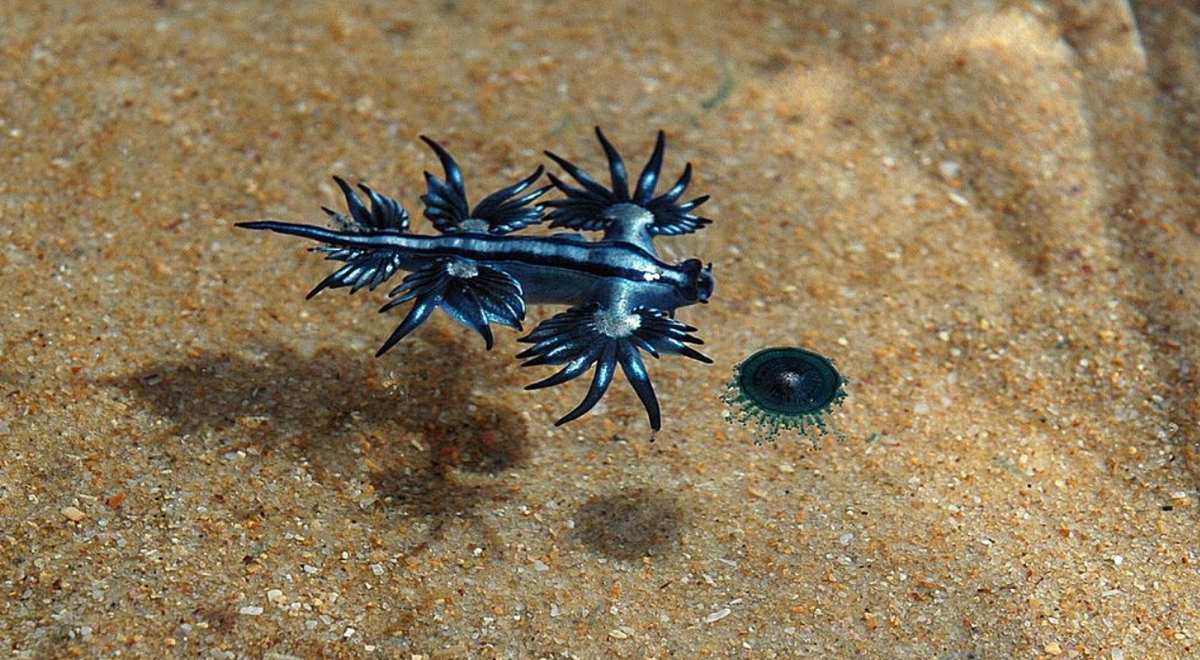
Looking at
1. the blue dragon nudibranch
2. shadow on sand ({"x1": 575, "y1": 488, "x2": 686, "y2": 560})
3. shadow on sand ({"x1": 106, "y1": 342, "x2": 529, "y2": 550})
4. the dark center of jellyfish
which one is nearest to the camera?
the blue dragon nudibranch

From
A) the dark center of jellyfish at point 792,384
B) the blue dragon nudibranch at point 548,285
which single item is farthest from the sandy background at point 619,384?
the blue dragon nudibranch at point 548,285

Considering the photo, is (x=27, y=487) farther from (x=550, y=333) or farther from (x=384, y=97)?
(x=384, y=97)

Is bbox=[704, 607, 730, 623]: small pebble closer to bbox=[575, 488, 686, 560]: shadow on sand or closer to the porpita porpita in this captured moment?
bbox=[575, 488, 686, 560]: shadow on sand

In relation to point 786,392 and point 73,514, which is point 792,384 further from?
point 73,514

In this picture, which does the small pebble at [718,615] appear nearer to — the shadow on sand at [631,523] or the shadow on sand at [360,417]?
the shadow on sand at [631,523]

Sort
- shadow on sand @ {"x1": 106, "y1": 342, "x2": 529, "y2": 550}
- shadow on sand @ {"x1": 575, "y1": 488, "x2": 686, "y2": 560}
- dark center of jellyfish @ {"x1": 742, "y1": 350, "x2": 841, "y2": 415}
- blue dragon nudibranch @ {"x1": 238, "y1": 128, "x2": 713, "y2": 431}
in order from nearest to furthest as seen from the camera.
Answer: blue dragon nudibranch @ {"x1": 238, "y1": 128, "x2": 713, "y2": 431}, shadow on sand @ {"x1": 575, "y1": 488, "x2": 686, "y2": 560}, shadow on sand @ {"x1": 106, "y1": 342, "x2": 529, "y2": 550}, dark center of jellyfish @ {"x1": 742, "y1": 350, "x2": 841, "y2": 415}

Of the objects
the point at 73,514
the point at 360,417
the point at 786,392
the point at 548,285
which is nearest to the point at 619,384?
the point at 786,392

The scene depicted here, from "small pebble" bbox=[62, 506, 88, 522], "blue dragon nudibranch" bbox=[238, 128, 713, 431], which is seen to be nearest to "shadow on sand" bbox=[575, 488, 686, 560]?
"blue dragon nudibranch" bbox=[238, 128, 713, 431]
